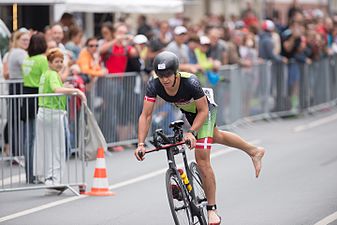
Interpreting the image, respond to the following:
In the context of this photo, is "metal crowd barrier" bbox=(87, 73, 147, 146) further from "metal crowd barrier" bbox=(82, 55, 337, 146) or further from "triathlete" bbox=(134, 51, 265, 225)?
"triathlete" bbox=(134, 51, 265, 225)

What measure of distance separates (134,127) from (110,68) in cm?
106

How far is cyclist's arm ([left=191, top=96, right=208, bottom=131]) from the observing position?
31.4ft

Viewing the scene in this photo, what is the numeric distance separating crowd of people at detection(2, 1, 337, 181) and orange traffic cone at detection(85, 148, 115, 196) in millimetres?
982

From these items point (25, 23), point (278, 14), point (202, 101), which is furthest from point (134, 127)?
point (278, 14)

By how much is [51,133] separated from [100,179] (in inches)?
32.0

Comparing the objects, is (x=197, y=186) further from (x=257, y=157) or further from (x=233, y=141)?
(x=257, y=157)

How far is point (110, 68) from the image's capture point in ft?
58.1

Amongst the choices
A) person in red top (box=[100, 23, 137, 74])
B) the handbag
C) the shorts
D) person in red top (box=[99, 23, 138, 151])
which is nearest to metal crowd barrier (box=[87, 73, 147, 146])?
person in red top (box=[99, 23, 138, 151])

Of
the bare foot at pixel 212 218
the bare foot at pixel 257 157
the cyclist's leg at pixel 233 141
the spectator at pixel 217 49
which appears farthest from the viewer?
the spectator at pixel 217 49

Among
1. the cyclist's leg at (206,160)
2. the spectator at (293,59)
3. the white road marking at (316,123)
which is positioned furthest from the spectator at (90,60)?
the spectator at (293,59)

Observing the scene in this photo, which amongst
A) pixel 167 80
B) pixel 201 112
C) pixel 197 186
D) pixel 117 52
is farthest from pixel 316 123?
pixel 167 80

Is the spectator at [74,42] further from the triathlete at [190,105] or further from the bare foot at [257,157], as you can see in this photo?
the triathlete at [190,105]

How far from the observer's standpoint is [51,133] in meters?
12.8

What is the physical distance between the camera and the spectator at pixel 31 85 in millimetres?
13008
